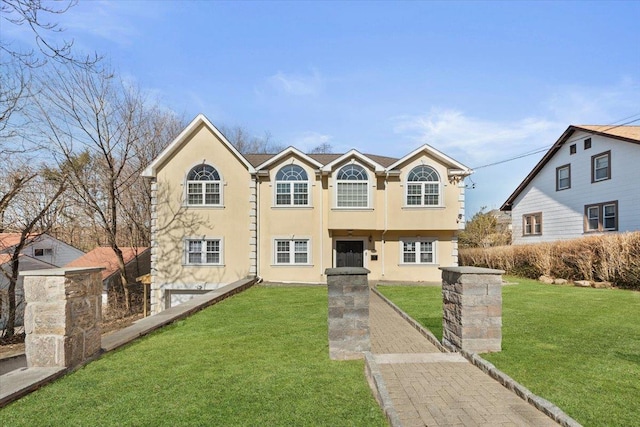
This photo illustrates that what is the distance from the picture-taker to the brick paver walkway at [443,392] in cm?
→ 367

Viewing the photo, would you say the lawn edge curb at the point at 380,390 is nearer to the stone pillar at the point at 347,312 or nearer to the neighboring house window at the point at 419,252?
the stone pillar at the point at 347,312

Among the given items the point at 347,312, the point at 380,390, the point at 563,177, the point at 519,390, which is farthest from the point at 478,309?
the point at 563,177

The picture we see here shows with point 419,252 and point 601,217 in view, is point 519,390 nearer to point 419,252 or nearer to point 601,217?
point 419,252

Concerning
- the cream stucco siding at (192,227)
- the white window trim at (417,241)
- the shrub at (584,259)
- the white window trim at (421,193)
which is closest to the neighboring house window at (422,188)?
the white window trim at (421,193)

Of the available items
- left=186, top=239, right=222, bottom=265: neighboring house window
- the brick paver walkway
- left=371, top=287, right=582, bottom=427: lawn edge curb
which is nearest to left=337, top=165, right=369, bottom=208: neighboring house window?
left=186, top=239, right=222, bottom=265: neighboring house window

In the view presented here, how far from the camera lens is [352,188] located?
Answer: 17016mm

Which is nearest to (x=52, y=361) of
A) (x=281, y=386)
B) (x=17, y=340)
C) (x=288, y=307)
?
(x=281, y=386)

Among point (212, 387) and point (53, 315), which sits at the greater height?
point (53, 315)

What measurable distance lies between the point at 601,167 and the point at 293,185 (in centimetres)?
1676

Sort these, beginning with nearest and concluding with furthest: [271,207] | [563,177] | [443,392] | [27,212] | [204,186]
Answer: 1. [443,392]
2. [27,212]
3. [204,186]
4. [271,207]
5. [563,177]

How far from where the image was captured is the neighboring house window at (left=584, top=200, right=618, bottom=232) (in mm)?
18194

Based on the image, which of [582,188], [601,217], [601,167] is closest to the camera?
[601,217]

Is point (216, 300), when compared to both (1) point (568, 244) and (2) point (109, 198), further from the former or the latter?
(1) point (568, 244)

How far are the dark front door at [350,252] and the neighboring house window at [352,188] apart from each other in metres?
2.14
